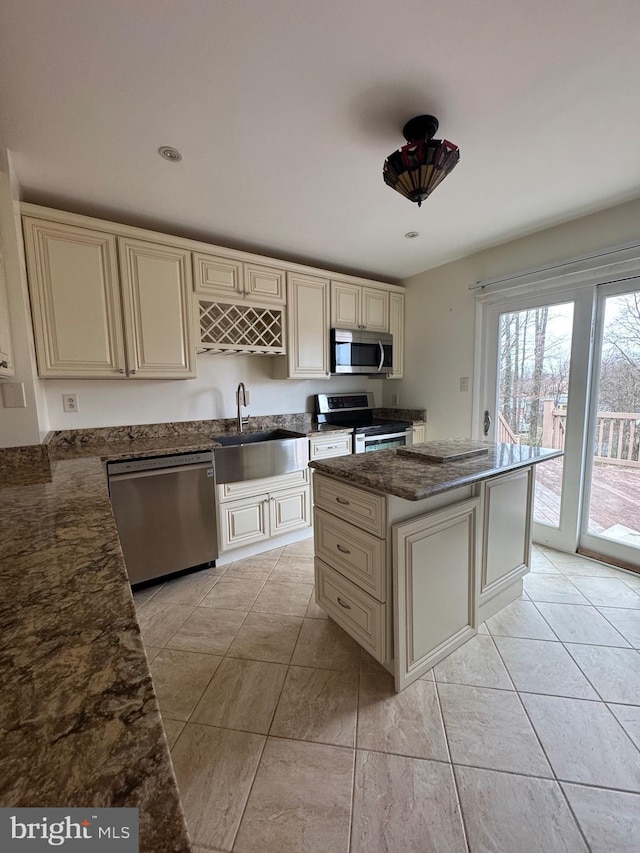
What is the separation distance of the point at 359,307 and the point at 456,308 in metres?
0.89

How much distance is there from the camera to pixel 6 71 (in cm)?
120

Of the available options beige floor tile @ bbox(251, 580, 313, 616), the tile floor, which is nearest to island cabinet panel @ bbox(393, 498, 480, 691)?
the tile floor

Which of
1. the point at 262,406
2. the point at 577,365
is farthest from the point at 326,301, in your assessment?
the point at 577,365

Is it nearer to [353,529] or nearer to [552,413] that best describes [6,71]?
[353,529]

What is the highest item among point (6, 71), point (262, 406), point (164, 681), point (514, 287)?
point (6, 71)

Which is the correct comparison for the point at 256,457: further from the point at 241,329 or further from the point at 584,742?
the point at 584,742

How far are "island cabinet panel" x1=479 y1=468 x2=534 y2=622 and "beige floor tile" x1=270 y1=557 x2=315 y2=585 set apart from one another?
109 centimetres

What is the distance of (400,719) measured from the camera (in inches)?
52.5

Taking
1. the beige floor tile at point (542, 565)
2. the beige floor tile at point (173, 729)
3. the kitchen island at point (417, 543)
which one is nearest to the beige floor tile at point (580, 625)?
the kitchen island at point (417, 543)

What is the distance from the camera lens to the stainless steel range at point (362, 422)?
124 inches

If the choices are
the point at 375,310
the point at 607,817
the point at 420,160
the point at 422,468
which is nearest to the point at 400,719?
the point at 607,817

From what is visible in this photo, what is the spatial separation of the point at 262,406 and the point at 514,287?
2.29 m

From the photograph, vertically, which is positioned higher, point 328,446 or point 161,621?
point 328,446

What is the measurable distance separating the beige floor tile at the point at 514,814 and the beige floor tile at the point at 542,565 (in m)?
1.44
